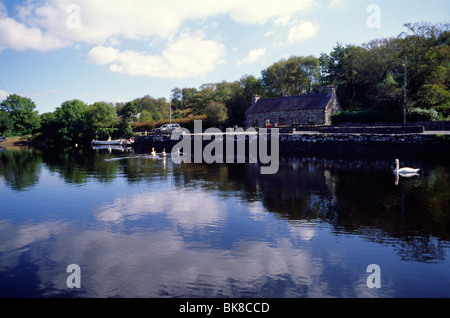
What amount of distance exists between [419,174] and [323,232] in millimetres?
15657

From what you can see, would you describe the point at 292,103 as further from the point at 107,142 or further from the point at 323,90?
the point at 107,142

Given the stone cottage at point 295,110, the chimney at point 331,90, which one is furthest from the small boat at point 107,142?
the chimney at point 331,90

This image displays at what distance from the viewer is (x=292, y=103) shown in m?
63.1

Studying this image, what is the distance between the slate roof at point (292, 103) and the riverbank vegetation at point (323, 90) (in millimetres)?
5491

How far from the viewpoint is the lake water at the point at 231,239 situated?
8406mm

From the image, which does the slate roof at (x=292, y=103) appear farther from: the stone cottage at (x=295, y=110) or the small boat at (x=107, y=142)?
the small boat at (x=107, y=142)

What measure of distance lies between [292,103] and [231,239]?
5509 centimetres

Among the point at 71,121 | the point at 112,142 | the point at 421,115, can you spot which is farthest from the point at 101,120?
the point at 421,115

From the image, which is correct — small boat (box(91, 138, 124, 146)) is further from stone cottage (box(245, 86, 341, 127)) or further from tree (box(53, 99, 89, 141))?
stone cottage (box(245, 86, 341, 127))

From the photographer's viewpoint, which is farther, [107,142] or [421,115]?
[107,142]

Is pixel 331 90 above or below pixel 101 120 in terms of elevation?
above
